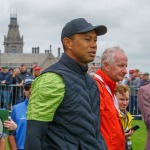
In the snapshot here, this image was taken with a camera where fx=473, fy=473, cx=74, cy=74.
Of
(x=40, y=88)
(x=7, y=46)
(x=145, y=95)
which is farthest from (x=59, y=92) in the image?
(x=7, y=46)

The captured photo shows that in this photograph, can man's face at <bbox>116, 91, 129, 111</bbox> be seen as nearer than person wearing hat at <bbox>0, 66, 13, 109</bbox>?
Yes

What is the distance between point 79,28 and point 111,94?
4.66 feet

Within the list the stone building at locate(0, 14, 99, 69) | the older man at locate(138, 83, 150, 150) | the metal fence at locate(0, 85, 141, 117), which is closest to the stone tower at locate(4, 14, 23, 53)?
the stone building at locate(0, 14, 99, 69)

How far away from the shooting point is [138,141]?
36.2ft

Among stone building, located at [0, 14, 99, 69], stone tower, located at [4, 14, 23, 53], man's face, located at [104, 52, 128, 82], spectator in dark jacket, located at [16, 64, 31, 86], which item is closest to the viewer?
man's face, located at [104, 52, 128, 82]

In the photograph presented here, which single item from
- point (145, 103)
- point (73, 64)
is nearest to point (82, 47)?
point (73, 64)

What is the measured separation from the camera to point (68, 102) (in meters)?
3.26

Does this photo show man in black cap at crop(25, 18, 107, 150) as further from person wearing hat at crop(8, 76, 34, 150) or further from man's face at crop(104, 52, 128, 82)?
person wearing hat at crop(8, 76, 34, 150)

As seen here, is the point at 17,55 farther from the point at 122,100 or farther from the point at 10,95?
the point at 122,100

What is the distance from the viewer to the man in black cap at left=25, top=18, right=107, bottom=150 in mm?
3184

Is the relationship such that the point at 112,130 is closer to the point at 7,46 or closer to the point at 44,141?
the point at 44,141

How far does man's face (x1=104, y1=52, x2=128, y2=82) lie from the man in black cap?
1268 millimetres

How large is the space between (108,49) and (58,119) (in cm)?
177

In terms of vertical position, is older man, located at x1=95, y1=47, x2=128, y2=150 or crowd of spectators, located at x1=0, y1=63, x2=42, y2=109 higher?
older man, located at x1=95, y1=47, x2=128, y2=150
